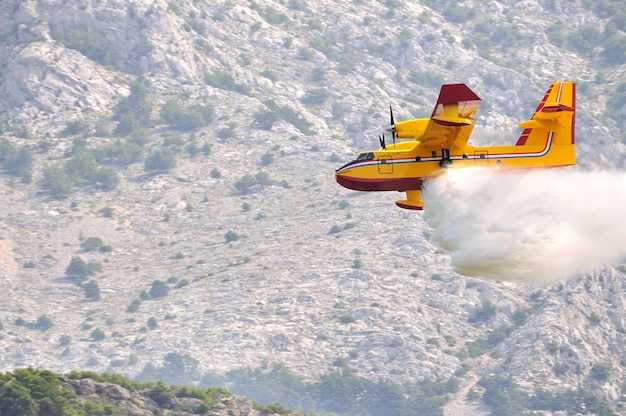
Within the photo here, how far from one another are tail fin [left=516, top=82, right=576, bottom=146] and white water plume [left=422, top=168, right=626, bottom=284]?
1593mm

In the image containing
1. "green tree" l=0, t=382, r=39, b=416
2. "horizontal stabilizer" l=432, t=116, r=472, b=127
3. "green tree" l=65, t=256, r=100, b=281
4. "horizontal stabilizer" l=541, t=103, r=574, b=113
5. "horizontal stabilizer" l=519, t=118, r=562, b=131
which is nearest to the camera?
"horizontal stabilizer" l=432, t=116, r=472, b=127

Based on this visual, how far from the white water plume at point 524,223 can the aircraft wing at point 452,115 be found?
2.01 metres

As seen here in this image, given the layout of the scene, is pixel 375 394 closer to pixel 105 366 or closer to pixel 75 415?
pixel 105 366

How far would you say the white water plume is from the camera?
208 feet

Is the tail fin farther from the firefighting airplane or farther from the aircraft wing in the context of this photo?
the aircraft wing

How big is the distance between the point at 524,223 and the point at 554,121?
195 inches

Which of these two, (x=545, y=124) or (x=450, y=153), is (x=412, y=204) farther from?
(x=545, y=124)

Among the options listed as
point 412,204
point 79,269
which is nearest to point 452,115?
point 412,204

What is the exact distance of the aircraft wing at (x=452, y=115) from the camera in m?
58.2

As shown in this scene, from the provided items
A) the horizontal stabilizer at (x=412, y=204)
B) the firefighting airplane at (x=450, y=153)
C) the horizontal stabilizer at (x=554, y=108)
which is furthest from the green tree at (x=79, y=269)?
the horizontal stabilizer at (x=554, y=108)

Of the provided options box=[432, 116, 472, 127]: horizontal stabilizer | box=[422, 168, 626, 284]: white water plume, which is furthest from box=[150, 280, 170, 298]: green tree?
box=[432, 116, 472, 127]: horizontal stabilizer

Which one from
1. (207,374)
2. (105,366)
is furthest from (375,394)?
(105,366)

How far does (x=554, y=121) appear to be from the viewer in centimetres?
6316

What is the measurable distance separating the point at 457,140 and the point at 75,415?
4492 cm
